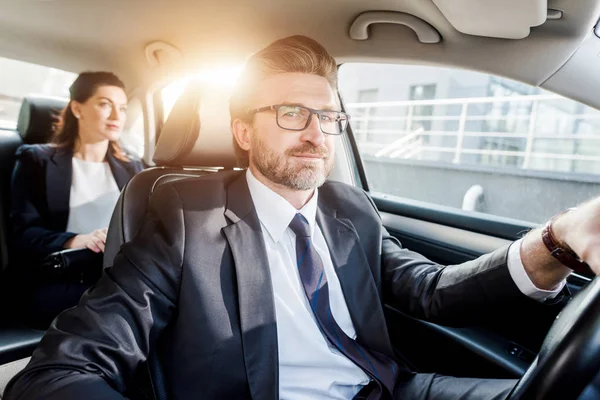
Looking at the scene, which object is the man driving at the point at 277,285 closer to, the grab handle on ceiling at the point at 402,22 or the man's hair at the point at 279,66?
the man's hair at the point at 279,66

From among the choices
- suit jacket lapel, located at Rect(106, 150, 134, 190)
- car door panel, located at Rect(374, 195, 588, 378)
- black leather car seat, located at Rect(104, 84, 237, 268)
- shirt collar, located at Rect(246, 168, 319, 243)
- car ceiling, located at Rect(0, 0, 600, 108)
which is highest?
car ceiling, located at Rect(0, 0, 600, 108)

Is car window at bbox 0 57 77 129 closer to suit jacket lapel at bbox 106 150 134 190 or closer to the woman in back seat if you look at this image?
the woman in back seat

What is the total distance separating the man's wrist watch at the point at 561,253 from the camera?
90 centimetres

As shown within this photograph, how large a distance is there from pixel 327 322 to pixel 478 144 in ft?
11.3

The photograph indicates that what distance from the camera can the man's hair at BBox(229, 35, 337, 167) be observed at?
4.52ft

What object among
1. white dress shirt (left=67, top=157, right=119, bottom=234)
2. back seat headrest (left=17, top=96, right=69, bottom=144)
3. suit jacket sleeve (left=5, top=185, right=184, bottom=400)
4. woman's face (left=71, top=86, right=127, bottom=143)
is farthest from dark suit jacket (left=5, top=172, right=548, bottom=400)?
back seat headrest (left=17, top=96, right=69, bottom=144)

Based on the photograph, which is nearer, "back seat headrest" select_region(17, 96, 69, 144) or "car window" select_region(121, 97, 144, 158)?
"back seat headrest" select_region(17, 96, 69, 144)

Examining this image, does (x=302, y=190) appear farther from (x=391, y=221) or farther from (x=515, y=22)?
(x=391, y=221)

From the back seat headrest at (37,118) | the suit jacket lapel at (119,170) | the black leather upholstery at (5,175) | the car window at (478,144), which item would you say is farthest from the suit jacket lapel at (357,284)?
the back seat headrest at (37,118)

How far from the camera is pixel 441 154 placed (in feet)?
14.3

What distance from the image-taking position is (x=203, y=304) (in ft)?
3.50

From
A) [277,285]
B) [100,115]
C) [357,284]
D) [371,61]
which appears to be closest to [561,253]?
[357,284]

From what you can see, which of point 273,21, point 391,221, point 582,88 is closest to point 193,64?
point 273,21

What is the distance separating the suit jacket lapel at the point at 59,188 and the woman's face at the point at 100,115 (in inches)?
8.4
